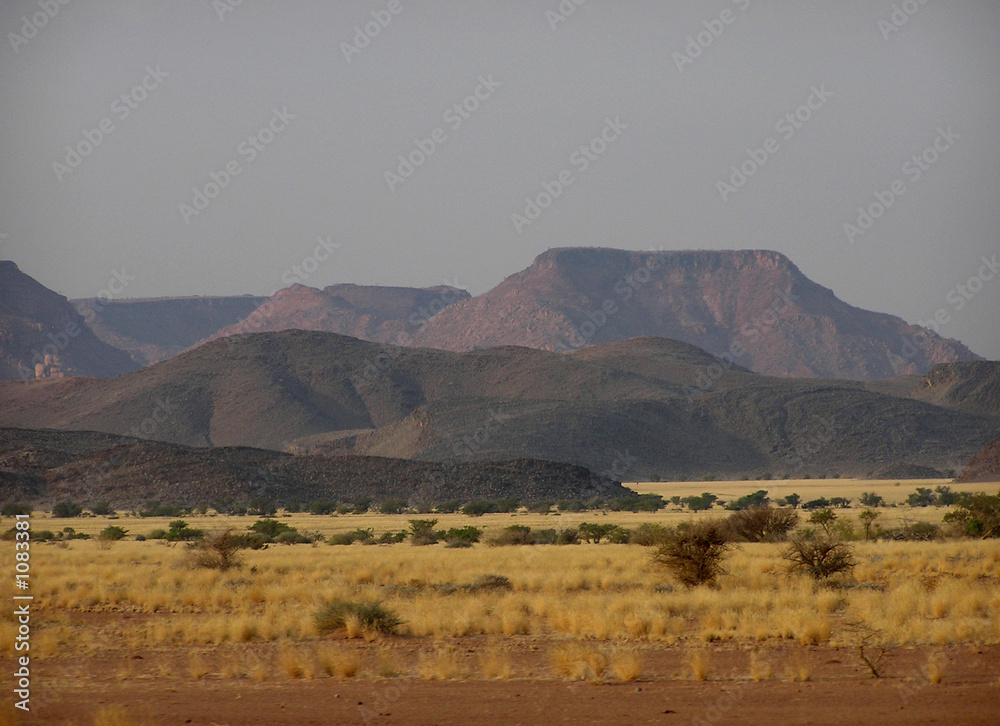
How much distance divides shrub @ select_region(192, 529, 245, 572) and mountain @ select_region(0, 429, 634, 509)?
136ft

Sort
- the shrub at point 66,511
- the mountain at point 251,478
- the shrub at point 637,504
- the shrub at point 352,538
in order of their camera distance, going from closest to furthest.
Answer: the shrub at point 352,538 → the shrub at point 637,504 → the shrub at point 66,511 → the mountain at point 251,478

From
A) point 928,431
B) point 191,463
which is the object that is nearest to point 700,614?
point 191,463

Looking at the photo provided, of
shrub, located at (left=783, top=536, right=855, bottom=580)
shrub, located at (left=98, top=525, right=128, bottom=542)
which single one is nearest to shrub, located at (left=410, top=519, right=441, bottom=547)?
shrub, located at (left=98, top=525, right=128, bottom=542)

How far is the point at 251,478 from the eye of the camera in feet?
239

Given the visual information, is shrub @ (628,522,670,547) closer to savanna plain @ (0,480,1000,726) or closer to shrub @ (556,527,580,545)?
savanna plain @ (0,480,1000,726)

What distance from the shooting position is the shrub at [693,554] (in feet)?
68.6

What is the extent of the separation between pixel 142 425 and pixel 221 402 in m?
11.4

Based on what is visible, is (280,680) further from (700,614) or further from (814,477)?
(814,477)

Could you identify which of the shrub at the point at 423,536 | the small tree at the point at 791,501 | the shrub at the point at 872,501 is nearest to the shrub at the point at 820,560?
the shrub at the point at 423,536

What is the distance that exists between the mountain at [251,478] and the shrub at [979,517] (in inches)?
1472

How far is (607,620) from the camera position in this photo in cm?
1550

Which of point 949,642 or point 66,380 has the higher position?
point 66,380

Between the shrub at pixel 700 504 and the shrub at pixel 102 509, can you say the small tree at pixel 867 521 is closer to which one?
the shrub at pixel 700 504

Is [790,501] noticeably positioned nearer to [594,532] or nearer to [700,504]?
[700,504]
